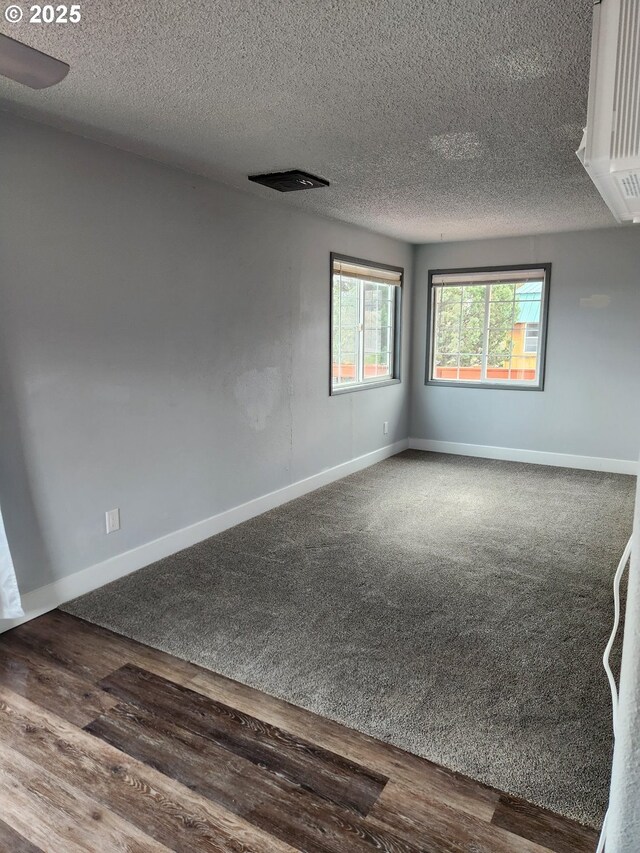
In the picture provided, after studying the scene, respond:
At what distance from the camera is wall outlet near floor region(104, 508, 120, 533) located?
125 inches

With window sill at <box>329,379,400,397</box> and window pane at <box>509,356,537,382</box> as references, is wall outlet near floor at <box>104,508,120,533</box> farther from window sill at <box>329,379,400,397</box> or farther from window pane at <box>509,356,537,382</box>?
window pane at <box>509,356,537,382</box>

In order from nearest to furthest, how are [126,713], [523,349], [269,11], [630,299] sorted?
[269,11] < [126,713] < [630,299] < [523,349]

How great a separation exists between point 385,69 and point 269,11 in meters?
0.55

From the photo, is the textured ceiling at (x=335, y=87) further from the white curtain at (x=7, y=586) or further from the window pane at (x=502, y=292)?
the window pane at (x=502, y=292)

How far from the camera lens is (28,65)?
1748 mm

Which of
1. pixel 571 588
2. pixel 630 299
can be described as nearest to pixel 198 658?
pixel 571 588

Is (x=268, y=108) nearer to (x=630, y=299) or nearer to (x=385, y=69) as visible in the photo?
(x=385, y=69)

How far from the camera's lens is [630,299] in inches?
213

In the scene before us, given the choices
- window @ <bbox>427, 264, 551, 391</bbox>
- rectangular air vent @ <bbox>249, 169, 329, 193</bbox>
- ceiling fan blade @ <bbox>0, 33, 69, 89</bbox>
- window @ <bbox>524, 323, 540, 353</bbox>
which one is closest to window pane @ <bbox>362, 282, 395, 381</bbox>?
window @ <bbox>427, 264, 551, 391</bbox>

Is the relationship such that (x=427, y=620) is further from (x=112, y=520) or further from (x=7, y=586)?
(x=7, y=586)

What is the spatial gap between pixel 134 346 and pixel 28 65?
5.38 ft

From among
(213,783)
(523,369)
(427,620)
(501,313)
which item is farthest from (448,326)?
(213,783)

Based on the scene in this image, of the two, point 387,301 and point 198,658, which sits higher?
point 387,301

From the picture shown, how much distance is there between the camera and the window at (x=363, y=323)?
5.35 meters
